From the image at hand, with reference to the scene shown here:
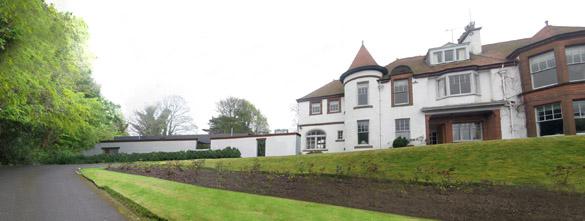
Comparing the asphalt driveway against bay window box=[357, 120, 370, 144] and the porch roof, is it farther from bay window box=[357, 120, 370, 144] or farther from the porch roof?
the porch roof

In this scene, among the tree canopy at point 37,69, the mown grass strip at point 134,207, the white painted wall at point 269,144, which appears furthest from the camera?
the white painted wall at point 269,144

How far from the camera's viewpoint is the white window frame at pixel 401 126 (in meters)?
25.0

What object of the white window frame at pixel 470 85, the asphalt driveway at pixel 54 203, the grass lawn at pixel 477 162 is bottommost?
the asphalt driveway at pixel 54 203

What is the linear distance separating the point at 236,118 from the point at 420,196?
5288 centimetres

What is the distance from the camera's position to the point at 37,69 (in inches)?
535

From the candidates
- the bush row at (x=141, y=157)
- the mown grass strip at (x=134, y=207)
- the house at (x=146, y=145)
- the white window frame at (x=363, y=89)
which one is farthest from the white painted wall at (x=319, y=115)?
the mown grass strip at (x=134, y=207)

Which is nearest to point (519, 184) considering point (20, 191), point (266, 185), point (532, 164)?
point (532, 164)

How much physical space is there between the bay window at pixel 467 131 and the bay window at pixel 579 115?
5600 millimetres

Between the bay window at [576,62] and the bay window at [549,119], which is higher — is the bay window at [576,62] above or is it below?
above

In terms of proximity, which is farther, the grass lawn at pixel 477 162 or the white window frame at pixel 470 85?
the white window frame at pixel 470 85

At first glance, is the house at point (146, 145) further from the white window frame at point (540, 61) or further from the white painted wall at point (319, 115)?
the white window frame at point (540, 61)

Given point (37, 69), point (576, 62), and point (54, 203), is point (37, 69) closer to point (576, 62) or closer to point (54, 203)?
point (54, 203)

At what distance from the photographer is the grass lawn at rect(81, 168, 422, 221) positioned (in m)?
7.71

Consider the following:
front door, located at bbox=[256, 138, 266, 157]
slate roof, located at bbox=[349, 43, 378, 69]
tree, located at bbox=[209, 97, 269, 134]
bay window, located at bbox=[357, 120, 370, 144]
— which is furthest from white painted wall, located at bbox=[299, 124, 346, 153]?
tree, located at bbox=[209, 97, 269, 134]
